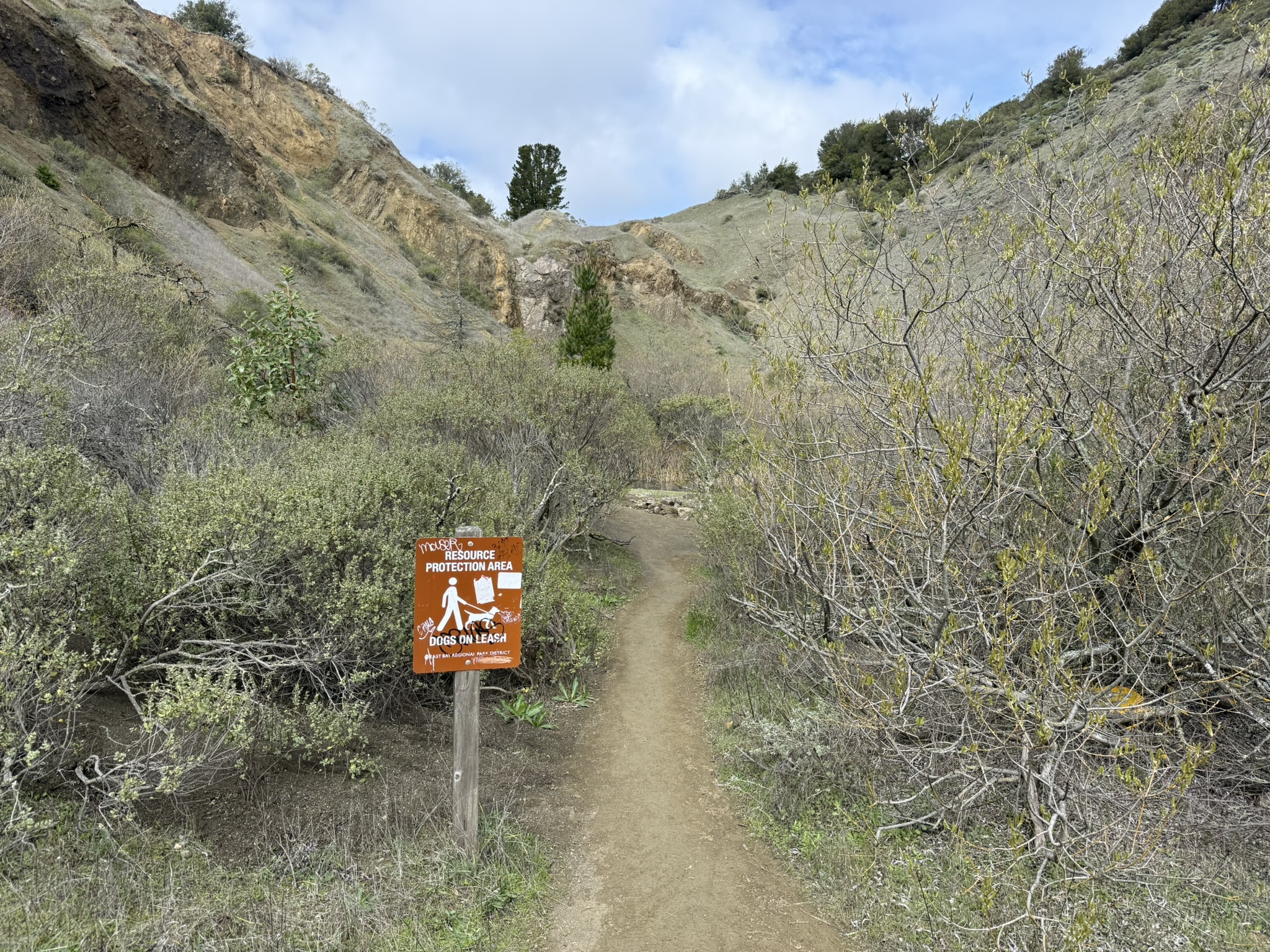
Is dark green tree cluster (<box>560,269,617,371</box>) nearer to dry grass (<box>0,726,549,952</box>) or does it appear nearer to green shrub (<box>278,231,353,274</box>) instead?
green shrub (<box>278,231,353,274</box>)

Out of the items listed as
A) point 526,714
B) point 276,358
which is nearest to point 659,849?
point 526,714

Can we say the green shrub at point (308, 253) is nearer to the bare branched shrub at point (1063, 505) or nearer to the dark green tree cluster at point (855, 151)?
the dark green tree cluster at point (855, 151)

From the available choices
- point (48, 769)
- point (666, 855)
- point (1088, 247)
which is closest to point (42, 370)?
point (48, 769)

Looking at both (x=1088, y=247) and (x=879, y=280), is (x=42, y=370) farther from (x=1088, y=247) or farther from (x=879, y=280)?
(x=1088, y=247)

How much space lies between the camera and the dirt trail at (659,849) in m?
3.96

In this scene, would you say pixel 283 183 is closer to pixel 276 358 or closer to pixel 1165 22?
pixel 276 358

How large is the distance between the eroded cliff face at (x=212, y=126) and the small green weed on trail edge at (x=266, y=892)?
971 inches

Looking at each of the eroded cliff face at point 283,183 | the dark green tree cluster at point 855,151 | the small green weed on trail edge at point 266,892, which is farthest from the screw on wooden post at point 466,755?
the dark green tree cluster at point 855,151

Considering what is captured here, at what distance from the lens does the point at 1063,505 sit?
5402 millimetres

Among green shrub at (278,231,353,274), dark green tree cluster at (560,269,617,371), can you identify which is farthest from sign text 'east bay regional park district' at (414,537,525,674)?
green shrub at (278,231,353,274)

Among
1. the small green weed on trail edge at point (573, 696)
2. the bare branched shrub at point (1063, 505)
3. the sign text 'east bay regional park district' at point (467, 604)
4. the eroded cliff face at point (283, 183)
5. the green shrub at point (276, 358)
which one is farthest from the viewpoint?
the eroded cliff face at point (283, 183)

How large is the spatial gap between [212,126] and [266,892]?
3079 cm

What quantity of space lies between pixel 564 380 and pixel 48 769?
1055cm

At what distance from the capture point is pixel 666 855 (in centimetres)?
475
